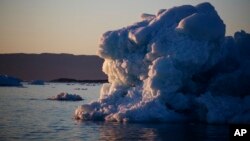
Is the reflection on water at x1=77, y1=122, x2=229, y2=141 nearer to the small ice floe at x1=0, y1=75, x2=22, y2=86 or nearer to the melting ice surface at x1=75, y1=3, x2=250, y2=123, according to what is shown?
the melting ice surface at x1=75, y1=3, x2=250, y2=123

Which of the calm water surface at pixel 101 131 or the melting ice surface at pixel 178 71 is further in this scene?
the melting ice surface at pixel 178 71

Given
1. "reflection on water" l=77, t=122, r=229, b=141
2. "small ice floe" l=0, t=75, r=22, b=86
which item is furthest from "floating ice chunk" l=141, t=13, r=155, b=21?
"small ice floe" l=0, t=75, r=22, b=86

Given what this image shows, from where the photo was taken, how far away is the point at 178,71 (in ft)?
105

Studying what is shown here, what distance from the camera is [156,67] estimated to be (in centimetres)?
3148

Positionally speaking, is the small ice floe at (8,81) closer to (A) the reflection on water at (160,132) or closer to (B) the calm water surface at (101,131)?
(B) the calm water surface at (101,131)

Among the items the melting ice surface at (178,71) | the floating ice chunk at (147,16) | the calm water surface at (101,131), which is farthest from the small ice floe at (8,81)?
A: the melting ice surface at (178,71)

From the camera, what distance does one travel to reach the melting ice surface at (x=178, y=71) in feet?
103

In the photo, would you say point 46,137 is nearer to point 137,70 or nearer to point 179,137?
point 179,137

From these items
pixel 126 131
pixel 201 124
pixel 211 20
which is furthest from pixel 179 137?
pixel 211 20

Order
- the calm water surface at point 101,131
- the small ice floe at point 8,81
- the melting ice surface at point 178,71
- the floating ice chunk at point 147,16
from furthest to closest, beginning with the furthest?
1. the small ice floe at point 8,81
2. the floating ice chunk at point 147,16
3. the melting ice surface at point 178,71
4. the calm water surface at point 101,131

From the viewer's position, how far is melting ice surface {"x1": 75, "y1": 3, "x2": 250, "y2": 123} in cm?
3127

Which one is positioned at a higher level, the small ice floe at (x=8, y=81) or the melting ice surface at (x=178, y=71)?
the small ice floe at (x=8, y=81)

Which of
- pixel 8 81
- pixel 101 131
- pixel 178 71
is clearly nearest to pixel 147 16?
pixel 178 71

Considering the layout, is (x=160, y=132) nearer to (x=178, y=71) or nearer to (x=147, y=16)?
(x=178, y=71)
